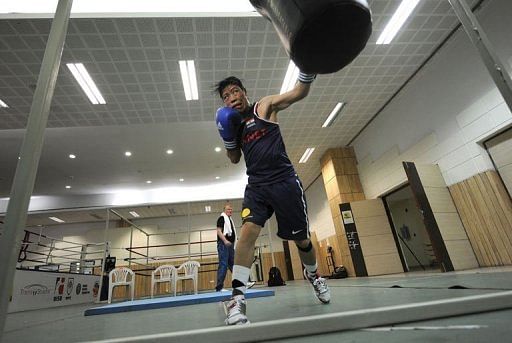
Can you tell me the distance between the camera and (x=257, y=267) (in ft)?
31.0

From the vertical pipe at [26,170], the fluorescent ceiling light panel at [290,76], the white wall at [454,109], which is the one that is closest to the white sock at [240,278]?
the vertical pipe at [26,170]

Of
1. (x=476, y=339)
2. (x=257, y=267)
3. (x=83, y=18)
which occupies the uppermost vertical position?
(x=83, y=18)

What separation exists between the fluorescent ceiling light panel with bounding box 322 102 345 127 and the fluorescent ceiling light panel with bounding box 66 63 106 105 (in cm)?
483

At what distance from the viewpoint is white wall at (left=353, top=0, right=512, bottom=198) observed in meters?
4.07

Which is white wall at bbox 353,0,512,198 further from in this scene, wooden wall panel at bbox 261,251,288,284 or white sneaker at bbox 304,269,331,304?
wooden wall panel at bbox 261,251,288,284

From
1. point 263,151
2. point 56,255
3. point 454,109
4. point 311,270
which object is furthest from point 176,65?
point 56,255

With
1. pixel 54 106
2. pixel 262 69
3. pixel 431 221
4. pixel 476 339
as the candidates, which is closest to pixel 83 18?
pixel 54 106

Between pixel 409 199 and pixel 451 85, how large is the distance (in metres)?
6.55

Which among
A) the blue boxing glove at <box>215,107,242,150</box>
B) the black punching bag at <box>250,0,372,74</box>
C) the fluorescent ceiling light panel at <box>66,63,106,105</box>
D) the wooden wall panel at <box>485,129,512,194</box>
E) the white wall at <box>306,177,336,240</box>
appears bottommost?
the black punching bag at <box>250,0,372,74</box>

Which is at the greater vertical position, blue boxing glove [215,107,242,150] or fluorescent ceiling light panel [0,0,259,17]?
fluorescent ceiling light panel [0,0,259,17]

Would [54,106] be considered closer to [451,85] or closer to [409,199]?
[451,85]

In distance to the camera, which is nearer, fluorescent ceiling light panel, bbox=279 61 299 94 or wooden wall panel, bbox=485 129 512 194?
wooden wall panel, bbox=485 129 512 194

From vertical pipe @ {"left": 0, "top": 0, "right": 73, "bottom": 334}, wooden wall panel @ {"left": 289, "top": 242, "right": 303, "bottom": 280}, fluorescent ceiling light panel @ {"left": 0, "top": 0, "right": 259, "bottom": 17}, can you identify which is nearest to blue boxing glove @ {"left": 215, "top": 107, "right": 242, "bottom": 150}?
vertical pipe @ {"left": 0, "top": 0, "right": 73, "bottom": 334}

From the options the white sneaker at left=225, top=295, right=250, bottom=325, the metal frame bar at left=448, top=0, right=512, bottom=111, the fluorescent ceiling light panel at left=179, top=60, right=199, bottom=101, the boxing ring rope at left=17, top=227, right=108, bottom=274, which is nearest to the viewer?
the metal frame bar at left=448, top=0, right=512, bottom=111
